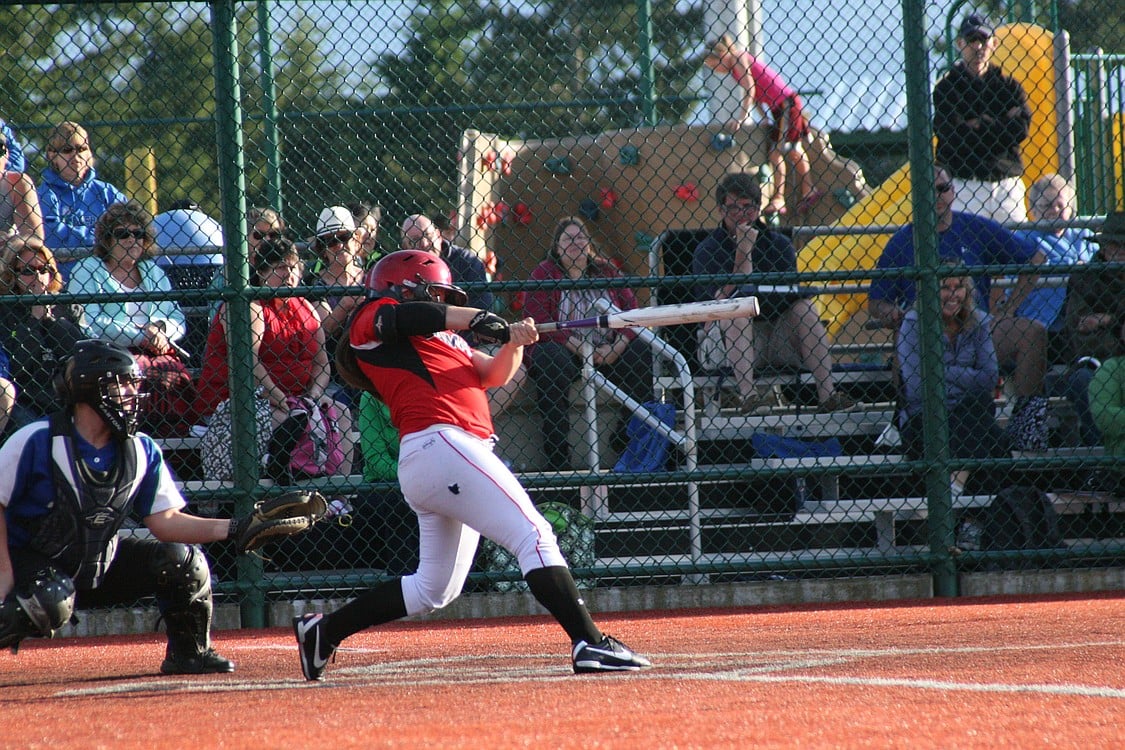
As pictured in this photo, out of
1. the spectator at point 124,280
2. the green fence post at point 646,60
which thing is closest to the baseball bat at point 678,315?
the spectator at point 124,280

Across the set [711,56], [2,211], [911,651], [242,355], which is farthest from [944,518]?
[2,211]

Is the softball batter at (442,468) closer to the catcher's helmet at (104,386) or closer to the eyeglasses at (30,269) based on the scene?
the catcher's helmet at (104,386)

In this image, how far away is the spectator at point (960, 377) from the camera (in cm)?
683

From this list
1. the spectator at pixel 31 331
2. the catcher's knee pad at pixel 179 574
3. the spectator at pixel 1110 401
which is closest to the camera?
the catcher's knee pad at pixel 179 574

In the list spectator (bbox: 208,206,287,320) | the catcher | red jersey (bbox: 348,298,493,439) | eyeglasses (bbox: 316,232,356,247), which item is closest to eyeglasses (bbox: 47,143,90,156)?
spectator (bbox: 208,206,287,320)

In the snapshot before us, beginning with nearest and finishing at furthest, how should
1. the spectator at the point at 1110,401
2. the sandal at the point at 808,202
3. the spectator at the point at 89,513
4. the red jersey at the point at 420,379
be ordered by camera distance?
the spectator at the point at 89,513, the red jersey at the point at 420,379, the spectator at the point at 1110,401, the sandal at the point at 808,202

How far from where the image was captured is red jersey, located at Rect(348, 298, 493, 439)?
175 inches

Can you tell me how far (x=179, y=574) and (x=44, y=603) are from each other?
59 centimetres

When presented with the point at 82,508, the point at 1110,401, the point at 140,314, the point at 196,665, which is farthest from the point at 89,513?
the point at 1110,401

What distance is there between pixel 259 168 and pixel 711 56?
279 inches

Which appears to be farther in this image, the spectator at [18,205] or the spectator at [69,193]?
the spectator at [69,193]

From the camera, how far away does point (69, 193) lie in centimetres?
732

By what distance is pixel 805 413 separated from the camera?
701 centimetres

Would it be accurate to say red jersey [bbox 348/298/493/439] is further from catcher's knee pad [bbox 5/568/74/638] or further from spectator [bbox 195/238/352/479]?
spectator [bbox 195/238/352/479]
